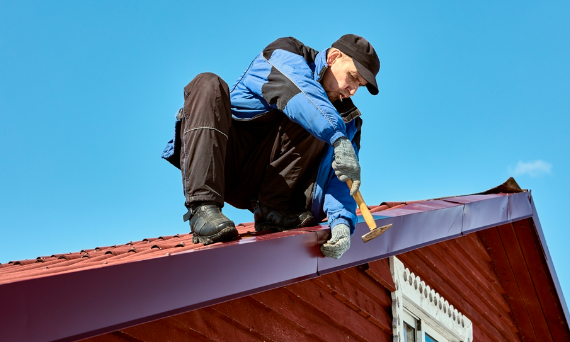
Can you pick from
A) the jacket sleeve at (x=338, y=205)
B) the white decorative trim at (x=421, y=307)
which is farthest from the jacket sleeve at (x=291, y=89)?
the white decorative trim at (x=421, y=307)

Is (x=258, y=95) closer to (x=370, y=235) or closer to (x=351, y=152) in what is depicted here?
(x=351, y=152)

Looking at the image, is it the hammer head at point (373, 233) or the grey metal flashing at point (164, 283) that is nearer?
the grey metal flashing at point (164, 283)

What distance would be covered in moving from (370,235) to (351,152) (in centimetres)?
55

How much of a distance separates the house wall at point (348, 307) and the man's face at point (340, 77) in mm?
1003

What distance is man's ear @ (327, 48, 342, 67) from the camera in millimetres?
3131

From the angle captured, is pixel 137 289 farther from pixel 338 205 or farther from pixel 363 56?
pixel 363 56

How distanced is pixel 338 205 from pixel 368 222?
18cm

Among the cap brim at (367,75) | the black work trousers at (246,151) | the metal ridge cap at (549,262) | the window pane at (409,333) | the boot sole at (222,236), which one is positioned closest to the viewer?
the boot sole at (222,236)

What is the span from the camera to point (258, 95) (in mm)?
3072

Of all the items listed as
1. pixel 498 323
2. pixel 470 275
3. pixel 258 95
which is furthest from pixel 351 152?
pixel 498 323

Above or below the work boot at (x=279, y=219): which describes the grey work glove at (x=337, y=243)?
below

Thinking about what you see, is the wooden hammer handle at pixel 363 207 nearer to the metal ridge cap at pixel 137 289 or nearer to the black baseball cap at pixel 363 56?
the metal ridge cap at pixel 137 289

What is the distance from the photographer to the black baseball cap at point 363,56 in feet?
10.0

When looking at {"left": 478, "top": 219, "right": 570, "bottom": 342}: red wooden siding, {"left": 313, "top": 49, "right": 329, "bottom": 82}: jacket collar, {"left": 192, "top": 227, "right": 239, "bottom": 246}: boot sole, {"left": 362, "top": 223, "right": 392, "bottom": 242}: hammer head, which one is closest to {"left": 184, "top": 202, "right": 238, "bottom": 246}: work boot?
{"left": 192, "top": 227, "right": 239, "bottom": 246}: boot sole
